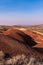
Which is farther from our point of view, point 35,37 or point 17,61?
point 35,37

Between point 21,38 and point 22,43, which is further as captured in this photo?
point 21,38

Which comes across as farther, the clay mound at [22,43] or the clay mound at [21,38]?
the clay mound at [21,38]

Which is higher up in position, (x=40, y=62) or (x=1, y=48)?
(x=1, y=48)

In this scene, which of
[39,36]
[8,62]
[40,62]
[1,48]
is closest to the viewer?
[8,62]

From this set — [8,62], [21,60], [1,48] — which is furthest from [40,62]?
[1,48]

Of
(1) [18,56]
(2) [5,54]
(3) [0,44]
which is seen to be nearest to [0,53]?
(2) [5,54]

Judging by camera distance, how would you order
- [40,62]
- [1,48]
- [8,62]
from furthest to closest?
[1,48] → [40,62] → [8,62]

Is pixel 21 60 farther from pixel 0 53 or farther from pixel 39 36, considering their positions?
pixel 39 36

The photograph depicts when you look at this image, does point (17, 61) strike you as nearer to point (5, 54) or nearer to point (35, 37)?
point (5, 54)

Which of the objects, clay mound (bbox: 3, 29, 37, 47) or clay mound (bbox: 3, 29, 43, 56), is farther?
clay mound (bbox: 3, 29, 37, 47)
